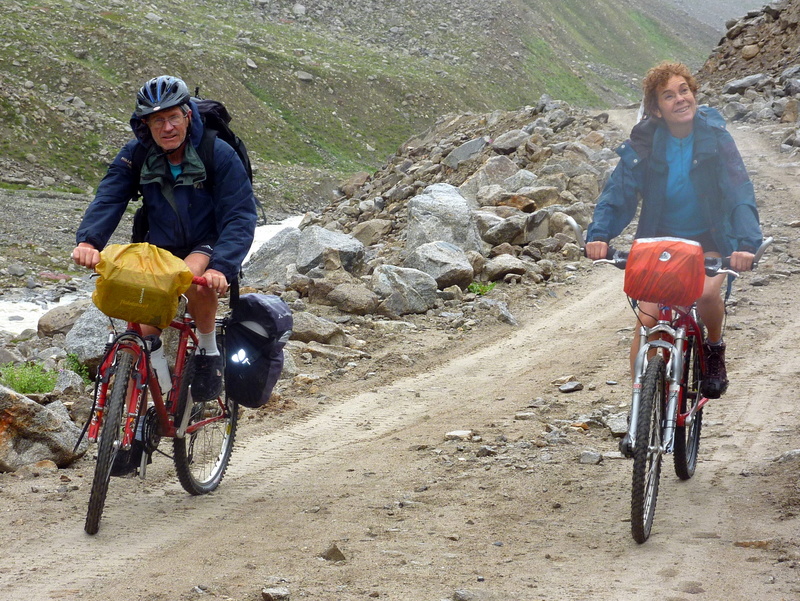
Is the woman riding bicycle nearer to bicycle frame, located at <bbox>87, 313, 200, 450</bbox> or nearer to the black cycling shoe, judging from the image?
bicycle frame, located at <bbox>87, 313, 200, 450</bbox>

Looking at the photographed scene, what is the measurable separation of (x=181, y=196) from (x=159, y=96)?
19.8 inches

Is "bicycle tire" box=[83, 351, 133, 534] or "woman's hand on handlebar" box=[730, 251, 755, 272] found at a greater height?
"woman's hand on handlebar" box=[730, 251, 755, 272]

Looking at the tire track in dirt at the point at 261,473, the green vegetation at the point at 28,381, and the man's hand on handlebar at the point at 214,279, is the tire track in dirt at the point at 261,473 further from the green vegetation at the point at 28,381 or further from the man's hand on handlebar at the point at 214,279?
the green vegetation at the point at 28,381

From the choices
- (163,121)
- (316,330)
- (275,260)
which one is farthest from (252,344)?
(275,260)

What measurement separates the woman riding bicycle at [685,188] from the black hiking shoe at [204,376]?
6.83 feet

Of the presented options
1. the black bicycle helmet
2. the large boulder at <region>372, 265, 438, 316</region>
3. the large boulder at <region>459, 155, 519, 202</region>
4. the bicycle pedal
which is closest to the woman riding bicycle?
the bicycle pedal

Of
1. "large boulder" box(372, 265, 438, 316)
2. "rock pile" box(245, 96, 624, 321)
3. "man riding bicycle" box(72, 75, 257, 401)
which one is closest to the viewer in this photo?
"man riding bicycle" box(72, 75, 257, 401)

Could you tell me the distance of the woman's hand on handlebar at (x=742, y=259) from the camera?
4496 millimetres

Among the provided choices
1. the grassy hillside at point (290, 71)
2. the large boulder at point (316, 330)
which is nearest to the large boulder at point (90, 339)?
the large boulder at point (316, 330)

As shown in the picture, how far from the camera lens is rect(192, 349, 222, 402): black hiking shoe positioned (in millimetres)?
4879

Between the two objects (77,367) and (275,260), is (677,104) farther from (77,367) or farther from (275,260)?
(275,260)

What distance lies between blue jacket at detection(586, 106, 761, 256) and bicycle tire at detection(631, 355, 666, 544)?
924 mm

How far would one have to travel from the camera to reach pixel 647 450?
4094 mm

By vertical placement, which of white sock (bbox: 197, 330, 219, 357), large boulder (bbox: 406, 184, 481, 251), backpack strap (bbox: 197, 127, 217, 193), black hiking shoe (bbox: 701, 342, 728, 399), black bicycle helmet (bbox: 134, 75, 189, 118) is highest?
black bicycle helmet (bbox: 134, 75, 189, 118)
